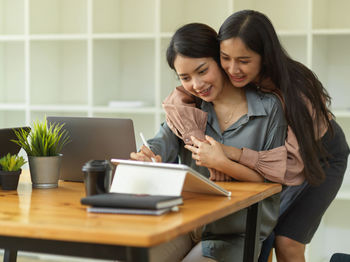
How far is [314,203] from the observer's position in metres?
2.64

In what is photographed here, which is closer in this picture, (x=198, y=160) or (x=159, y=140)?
(x=198, y=160)

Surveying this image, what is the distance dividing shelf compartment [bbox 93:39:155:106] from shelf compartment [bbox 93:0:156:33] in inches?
Result: 3.7

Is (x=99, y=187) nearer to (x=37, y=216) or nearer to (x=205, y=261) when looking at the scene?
(x=37, y=216)

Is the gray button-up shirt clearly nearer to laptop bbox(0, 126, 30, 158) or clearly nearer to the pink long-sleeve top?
the pink long-sleeve top

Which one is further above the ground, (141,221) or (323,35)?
(323,35)

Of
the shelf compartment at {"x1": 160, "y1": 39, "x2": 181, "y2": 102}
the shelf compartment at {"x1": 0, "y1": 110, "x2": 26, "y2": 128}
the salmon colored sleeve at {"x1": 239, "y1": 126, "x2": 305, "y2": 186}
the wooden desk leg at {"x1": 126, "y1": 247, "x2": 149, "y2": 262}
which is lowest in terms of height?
the shelf compartment at {"x1": 0, "y1": 110, "x2": 26, "y2": 128}

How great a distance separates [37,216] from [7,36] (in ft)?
9.99

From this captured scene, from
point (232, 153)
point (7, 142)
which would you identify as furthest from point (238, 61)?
point (7, 142)

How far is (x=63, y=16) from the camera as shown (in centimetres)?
453

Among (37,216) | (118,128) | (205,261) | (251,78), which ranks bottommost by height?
(205,261)

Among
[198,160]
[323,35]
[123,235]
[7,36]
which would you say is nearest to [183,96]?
[198,160]

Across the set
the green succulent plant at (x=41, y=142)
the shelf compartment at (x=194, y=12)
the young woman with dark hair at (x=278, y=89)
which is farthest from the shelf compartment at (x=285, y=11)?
the green succulent plant at (x=41, y=142)

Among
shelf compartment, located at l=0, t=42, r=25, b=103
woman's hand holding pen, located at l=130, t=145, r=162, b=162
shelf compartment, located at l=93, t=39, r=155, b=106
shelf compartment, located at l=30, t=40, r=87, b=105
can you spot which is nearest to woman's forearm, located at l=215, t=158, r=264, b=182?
woman's hand holding pen, located at l=130, t=145, r=162, b=162

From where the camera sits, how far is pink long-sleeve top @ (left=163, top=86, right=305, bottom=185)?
2.17 m
